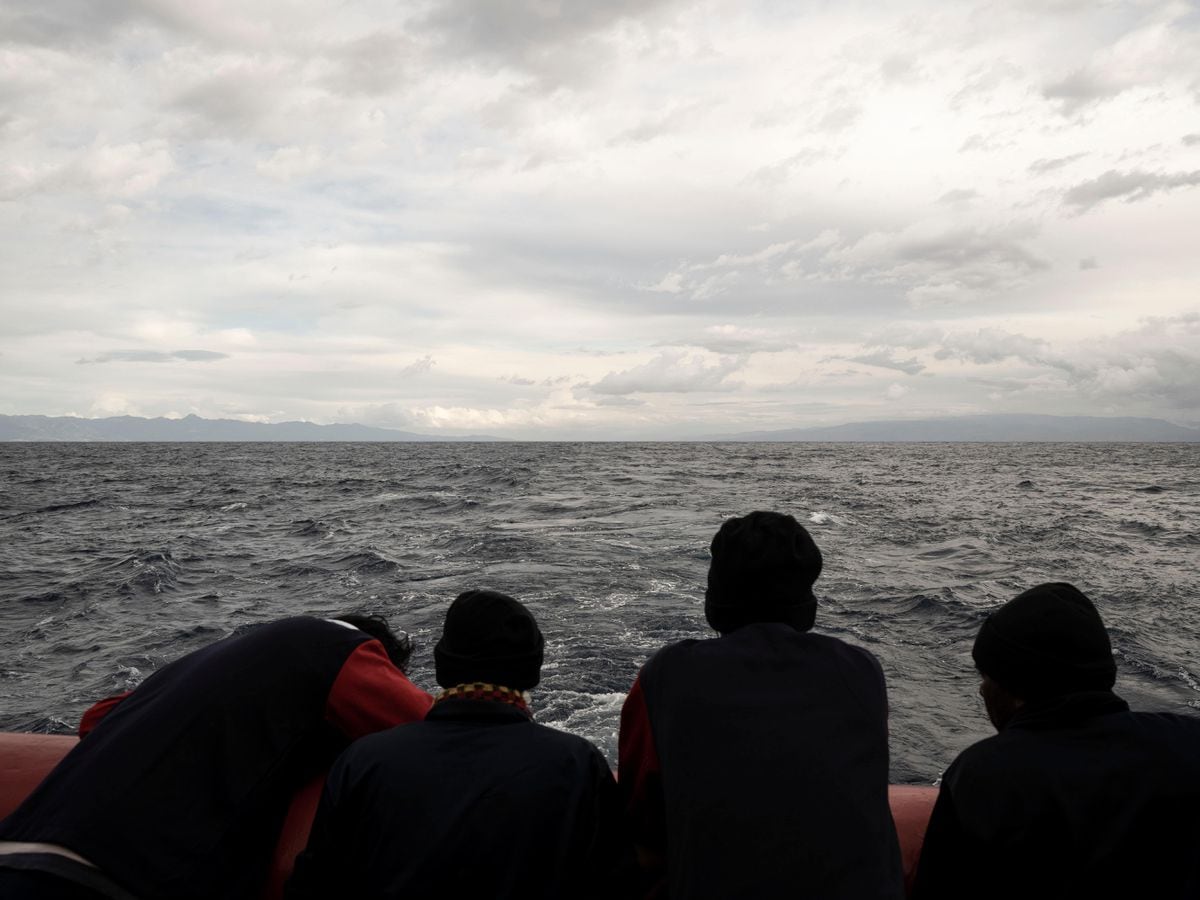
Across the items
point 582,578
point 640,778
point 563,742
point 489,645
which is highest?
point 489,645

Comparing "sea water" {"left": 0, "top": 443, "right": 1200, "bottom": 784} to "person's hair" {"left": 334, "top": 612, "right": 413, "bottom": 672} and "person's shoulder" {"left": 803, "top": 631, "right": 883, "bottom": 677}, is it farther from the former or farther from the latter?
"person's shoulder" {"left": 803, "top": 631, "right": 883, "bottom": 677}

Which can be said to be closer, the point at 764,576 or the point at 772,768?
the point at 772,768

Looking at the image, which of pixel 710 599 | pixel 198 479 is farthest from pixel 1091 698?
pixel 198 479

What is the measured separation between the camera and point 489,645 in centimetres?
230

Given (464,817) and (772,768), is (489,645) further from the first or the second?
(772,768)

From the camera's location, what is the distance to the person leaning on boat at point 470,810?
2.01 metres

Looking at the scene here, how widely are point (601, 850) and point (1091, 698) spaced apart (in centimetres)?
134

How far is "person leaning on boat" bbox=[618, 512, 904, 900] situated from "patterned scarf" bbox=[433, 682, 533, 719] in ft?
1.04

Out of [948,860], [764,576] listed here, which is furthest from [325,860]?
[948,860]

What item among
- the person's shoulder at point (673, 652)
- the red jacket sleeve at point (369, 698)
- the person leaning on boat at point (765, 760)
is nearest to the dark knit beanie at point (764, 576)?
the person leaning on boat at point (765, 760)

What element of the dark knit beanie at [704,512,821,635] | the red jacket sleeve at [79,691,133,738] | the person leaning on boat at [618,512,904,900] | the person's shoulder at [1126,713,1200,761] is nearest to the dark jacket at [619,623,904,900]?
the person leaning on boat at [618,512,904,900]

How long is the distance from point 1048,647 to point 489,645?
1.51 m

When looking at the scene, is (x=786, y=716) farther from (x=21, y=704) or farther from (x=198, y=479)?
(x=198, y=479)

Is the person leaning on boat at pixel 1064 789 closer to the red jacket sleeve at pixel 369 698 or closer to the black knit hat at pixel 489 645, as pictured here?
the black knit hat at pixel 489 645
